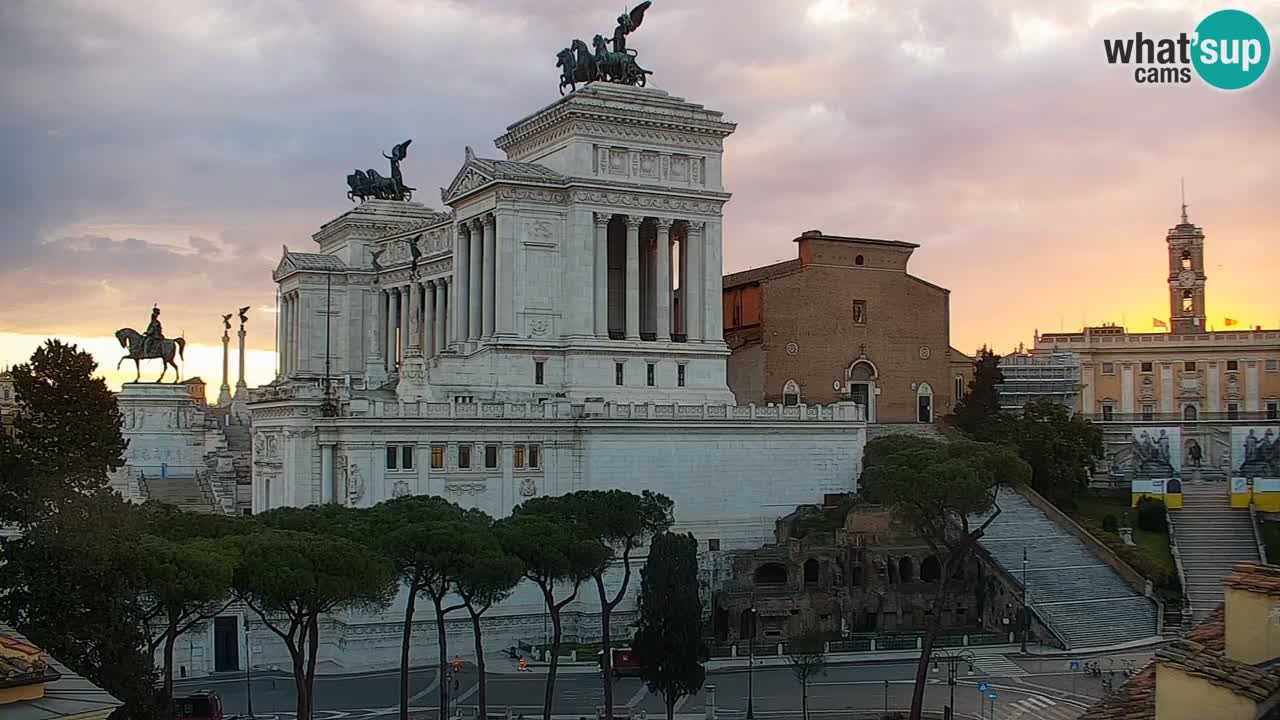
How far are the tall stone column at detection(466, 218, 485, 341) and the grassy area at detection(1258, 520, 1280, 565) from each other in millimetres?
45243

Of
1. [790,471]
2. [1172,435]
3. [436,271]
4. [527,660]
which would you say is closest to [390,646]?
[527,660]

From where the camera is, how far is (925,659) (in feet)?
164

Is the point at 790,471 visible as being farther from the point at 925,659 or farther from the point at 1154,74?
the point at 1154,74

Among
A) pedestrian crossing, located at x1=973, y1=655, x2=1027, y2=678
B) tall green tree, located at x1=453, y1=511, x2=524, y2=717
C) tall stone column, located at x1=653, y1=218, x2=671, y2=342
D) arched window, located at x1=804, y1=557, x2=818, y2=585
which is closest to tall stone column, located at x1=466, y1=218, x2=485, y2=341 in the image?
tall stone column, located at x1=653, y1=218, x2=671, y2=342

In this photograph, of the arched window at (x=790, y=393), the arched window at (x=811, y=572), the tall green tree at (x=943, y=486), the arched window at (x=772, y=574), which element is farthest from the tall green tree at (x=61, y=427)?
the arched window at (x=790, y=393)

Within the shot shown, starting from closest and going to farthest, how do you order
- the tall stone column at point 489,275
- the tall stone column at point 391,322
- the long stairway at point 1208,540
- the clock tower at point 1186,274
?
the long stairway at point 1208,540 < the tall stone column at point 489,275 < the tall stone column at point 391,322 < the clock tower at point 1186,274

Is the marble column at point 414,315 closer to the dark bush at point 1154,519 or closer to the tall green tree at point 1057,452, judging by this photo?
the tall green tree at point 1057,452

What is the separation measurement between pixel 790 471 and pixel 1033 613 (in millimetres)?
15187

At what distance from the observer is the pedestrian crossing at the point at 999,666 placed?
60.2 meters

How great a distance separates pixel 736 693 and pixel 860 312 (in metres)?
41.8

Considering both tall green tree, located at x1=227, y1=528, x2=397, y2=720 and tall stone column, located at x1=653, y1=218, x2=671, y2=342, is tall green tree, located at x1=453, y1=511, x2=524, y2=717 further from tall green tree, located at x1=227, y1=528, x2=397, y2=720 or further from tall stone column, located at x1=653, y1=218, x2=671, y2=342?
tall stone column, located at x1=653, y1=218, x2=671, y2=342

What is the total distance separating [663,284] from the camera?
80.3 meters

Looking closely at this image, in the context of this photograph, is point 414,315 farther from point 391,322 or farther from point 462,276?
point 462,276

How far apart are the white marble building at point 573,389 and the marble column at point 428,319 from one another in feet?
24.7
